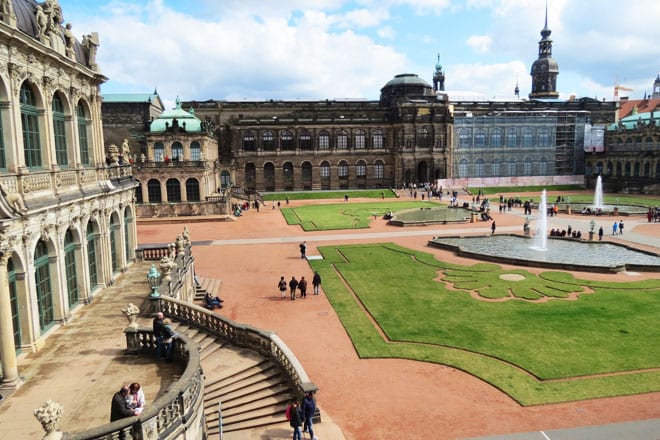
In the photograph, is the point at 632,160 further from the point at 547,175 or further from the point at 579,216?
the point at 579,216

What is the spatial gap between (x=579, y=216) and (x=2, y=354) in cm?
6405

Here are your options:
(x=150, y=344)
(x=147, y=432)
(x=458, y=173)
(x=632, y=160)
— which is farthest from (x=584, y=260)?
(x=632, y=160)

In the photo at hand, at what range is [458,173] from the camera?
344ft

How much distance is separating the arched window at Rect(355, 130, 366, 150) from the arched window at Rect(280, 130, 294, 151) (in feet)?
43.5

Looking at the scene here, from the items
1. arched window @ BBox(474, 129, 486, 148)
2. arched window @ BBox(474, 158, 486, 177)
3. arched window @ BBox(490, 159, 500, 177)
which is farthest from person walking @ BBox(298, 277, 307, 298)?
arched window @ BBox(490, 159, 500, 177)

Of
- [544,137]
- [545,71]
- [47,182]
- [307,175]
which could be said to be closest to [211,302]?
[47,182]

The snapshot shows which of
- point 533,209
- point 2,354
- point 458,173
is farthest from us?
point 458,173

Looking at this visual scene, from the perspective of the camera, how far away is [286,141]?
100500 mm

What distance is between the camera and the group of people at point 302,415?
1570cm

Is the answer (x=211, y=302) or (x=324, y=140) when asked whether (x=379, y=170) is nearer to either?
(x=324, y=140)

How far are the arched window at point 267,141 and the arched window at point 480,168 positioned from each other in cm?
4243

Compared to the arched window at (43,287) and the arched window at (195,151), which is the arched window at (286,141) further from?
the arched window at (43,287)

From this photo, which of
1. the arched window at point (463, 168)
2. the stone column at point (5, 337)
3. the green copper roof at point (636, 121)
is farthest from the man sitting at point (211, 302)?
the green copper roof at point (636, 121)

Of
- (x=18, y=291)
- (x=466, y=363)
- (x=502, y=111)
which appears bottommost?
(x=466, y=363)
